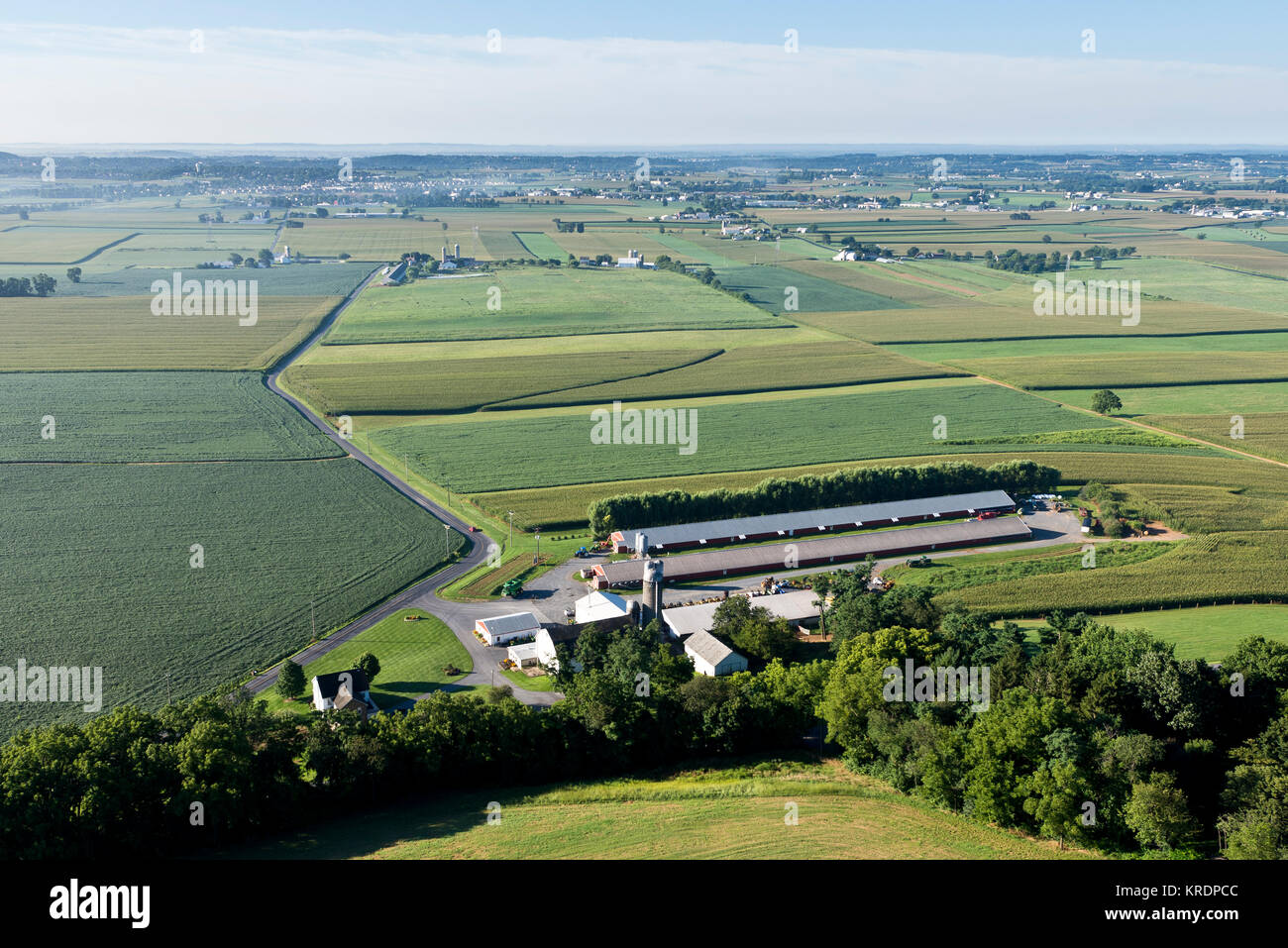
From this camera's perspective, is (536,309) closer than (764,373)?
No

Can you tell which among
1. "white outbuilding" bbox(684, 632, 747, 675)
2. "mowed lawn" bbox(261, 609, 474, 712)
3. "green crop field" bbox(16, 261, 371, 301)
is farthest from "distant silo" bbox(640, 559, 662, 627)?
"green crop field" bbox(16, 261, 371, 301)

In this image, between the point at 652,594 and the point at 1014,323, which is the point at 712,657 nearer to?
the point at 652,594

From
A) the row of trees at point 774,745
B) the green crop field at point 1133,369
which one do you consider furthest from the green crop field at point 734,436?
the row of trees at point 774,745

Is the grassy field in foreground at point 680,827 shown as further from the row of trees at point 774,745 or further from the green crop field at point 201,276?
the green crop field at point 201,276

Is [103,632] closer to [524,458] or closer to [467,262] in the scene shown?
[524,458]

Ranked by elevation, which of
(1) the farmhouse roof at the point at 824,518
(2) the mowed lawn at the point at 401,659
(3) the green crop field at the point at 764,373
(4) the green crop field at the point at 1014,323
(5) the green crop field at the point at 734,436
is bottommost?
(2) the mowed lawn at the point at 401,659

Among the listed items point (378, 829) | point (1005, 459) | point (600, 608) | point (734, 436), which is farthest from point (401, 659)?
point (1005, 459)

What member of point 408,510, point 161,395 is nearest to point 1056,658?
point 408,510
